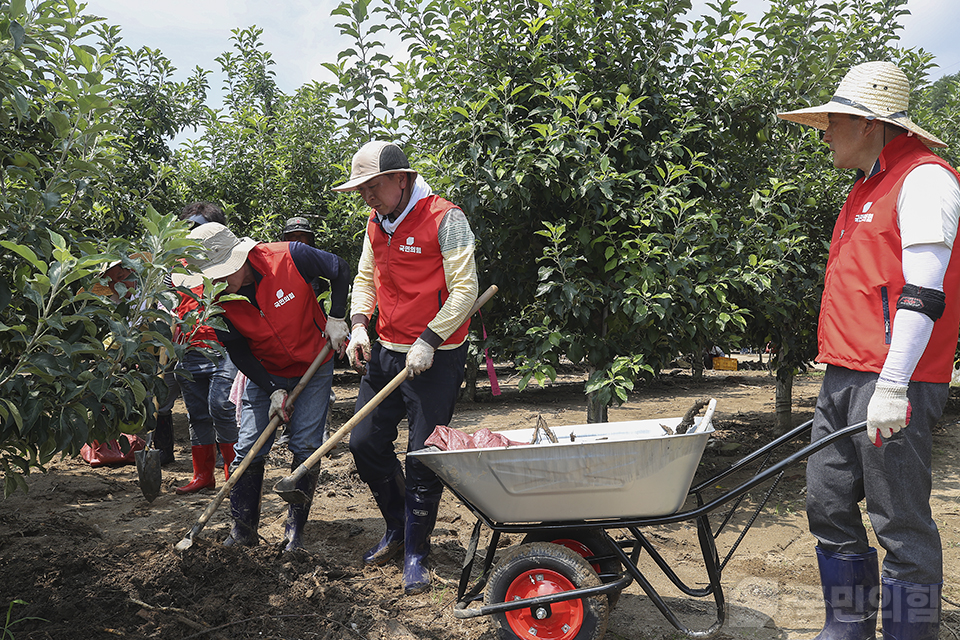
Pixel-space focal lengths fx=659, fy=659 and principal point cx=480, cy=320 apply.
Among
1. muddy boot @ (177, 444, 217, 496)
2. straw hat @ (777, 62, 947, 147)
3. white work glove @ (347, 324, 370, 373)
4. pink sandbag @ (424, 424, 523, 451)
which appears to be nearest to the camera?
straw hat @ (777, 62, 947, 147)

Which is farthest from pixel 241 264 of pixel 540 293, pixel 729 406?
pixel 729 406

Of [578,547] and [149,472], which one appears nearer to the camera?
[578,547]

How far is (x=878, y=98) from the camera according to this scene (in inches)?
92.4

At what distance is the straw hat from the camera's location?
91.4 inches

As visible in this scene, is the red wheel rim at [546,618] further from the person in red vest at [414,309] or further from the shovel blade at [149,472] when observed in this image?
the shovel blade at [149,472]

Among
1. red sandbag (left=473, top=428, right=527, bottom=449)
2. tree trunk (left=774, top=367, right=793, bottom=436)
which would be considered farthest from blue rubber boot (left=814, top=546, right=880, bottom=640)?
tree trunk (left=774, top=367, right=793, bottom=436)

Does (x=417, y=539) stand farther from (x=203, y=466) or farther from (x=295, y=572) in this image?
(x=203, y=466)

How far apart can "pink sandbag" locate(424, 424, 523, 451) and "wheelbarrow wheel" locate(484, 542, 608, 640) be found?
1.38 ft

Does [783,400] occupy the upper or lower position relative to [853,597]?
lower

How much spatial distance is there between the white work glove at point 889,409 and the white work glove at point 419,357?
5.57 ft

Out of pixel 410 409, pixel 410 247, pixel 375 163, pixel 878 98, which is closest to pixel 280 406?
pixel 410 409

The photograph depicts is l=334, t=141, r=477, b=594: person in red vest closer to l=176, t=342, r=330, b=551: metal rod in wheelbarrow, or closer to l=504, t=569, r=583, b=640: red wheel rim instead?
l=176, t=342, r=330, b=551: metal rod in wheelbarrow

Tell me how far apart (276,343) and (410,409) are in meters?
0.83

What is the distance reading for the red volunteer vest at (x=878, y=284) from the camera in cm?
225
